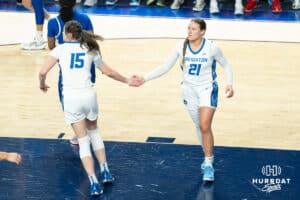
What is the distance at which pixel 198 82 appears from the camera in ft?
29.3

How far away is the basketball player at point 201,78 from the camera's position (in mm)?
8922

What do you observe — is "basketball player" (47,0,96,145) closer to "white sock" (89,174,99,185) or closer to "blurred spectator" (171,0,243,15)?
"white sock" (89,174,99,185)

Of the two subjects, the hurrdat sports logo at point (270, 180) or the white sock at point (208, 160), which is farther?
the white sock at point (208, 160)

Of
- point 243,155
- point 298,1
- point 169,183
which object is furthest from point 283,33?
point 169,183

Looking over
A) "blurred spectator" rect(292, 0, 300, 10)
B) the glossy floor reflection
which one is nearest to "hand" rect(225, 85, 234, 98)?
the glossy floor reflection

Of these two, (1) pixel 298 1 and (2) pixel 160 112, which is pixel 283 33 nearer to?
(1) pixel 298 1

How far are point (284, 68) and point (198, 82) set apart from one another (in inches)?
195

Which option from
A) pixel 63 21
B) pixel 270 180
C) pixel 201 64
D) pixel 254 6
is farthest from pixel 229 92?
pixel 254 6

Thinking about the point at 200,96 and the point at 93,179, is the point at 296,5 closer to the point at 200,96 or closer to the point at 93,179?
the point at 200,96

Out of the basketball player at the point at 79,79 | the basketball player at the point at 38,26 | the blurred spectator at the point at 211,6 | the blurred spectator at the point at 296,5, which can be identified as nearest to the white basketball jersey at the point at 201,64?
the basketball player at the point at 79,79

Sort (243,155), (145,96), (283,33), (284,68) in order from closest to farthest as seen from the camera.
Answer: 1. (243,155)
2. (145,96)
3. (284,68)
4. (283,33)

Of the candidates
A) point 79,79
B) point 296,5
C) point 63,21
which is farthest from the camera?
point 296,5

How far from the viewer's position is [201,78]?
8.95 meters

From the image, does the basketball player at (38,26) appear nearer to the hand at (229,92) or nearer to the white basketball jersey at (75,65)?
the white basketball jersey at (75,65)
